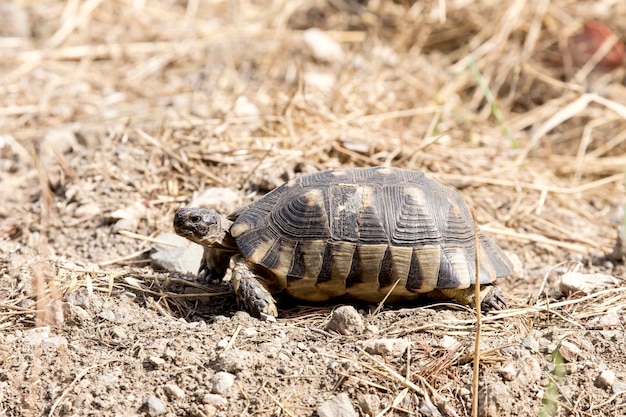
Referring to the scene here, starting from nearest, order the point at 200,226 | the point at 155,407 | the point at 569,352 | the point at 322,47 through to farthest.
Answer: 1. the point at 155,407
2. the point at 569,352
3. the point at 200,226
4. the point at 322,47

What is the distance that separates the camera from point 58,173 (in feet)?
17.3

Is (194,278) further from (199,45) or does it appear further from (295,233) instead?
(199,45)

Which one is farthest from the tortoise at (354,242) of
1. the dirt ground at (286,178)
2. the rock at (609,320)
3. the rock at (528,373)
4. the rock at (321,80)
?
the rock at (321,80)

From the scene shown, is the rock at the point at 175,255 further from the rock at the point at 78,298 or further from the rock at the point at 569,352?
the rock at the point at 569,352

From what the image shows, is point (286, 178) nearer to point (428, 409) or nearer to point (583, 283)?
point (583, 283)

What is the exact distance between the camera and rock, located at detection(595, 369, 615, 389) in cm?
304

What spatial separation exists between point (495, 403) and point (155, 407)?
4.24ft

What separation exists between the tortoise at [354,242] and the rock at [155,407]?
76 cm

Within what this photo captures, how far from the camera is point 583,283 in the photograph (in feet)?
12.6

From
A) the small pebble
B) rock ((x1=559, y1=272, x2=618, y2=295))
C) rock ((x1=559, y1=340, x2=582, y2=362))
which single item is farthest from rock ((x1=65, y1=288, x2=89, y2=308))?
rock ((x1=559, y1=272, x2=618, y2=295))

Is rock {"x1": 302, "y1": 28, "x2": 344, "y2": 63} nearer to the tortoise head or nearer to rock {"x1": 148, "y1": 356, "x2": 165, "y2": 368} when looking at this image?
the tortoise head

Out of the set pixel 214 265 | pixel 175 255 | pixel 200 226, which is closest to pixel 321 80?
pixel 175 255

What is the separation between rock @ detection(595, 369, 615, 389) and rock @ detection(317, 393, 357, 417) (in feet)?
3.39

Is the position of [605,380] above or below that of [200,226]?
below
